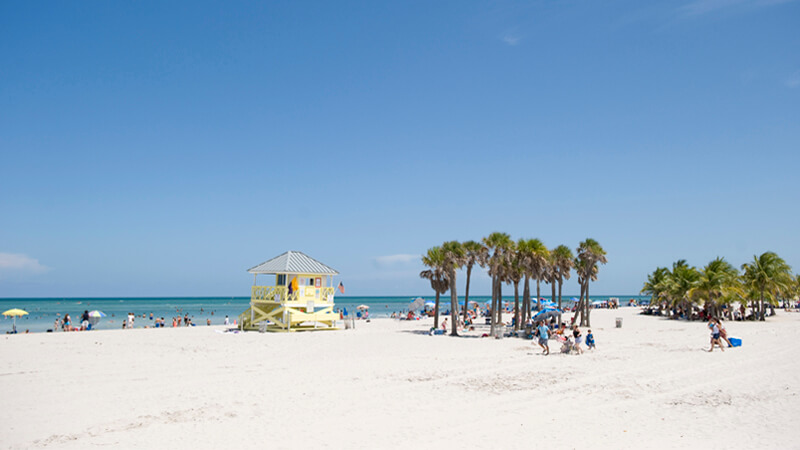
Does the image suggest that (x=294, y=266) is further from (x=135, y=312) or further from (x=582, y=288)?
(x=135, y=312)

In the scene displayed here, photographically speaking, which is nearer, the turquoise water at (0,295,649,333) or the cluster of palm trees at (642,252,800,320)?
the cluster of palm trees at (642,252,800,320)

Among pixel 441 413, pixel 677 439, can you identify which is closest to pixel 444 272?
pixel 441 413

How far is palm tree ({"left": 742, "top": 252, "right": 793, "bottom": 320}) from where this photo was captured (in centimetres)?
4462

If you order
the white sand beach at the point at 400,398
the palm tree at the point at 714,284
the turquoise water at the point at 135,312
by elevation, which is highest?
the palm tree at the point at 714,284

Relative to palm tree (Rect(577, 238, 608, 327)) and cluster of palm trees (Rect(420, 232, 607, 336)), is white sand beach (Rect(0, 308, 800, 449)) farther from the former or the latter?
palm tree (Rect(577, 238, 608, 327))

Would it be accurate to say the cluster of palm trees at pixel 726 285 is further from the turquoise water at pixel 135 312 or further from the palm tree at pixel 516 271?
the turquoise water at pixel 135 312

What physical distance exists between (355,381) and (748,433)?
32.7 ft

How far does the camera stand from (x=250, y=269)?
35750 millimetres

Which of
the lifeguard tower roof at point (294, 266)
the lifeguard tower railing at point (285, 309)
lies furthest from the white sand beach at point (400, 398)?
the lifeguard tower roof at point (294, 266)

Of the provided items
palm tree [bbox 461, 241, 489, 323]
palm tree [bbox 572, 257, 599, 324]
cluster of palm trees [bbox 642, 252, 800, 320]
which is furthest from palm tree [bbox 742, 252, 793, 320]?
palm tree [bbox 461, 241, 489, 323]

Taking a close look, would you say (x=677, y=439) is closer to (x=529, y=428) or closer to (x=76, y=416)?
(x=529, y=428)

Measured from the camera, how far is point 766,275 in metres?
44.5

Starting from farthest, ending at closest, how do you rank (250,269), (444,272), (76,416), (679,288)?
(679,288) < (250,269) < (444,272) < (76,416)

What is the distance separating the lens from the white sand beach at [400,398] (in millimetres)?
9727
